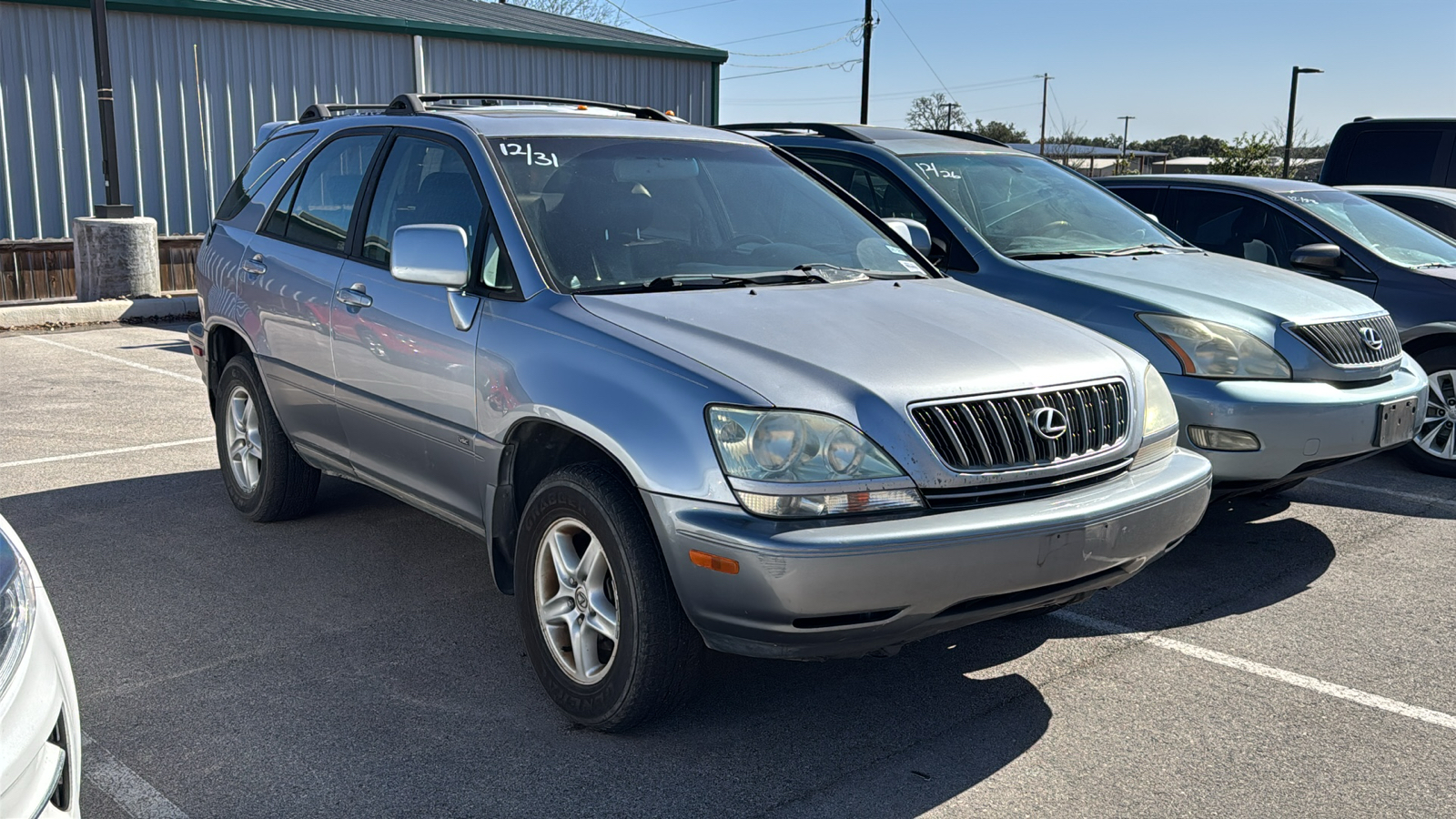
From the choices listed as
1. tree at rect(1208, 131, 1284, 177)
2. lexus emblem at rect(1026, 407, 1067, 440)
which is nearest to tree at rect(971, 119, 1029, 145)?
tree at rect(1208, 131, 1284, 177)

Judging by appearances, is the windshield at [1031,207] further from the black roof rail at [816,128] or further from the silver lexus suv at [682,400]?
the silver lexus suv at [682,400]

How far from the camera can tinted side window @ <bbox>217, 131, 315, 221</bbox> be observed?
564cm

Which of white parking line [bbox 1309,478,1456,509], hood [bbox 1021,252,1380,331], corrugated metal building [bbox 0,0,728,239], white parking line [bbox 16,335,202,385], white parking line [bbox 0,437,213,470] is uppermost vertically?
corrugated metal building [bbox 0,0,728,239]

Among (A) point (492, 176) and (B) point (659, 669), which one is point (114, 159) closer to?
(A) point (492, 176)

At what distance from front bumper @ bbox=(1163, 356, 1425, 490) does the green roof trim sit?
15.1 m

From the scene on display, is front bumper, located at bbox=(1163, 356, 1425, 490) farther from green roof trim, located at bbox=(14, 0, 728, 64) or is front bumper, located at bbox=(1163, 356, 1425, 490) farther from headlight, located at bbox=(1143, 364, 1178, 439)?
green roof trim, located at bbox=(14, 0, 728, 64)

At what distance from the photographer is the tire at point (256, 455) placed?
216 inches

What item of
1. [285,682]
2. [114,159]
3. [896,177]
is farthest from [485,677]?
[114,159]

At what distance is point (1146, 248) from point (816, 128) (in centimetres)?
205

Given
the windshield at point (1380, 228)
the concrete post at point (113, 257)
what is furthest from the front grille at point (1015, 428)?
the concrete post at point (113, 257)

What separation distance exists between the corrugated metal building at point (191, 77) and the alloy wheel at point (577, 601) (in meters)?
14.3

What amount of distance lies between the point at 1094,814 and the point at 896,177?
13.1ft

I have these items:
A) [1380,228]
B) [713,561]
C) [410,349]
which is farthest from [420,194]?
[1380,228]

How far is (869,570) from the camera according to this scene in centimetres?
306
